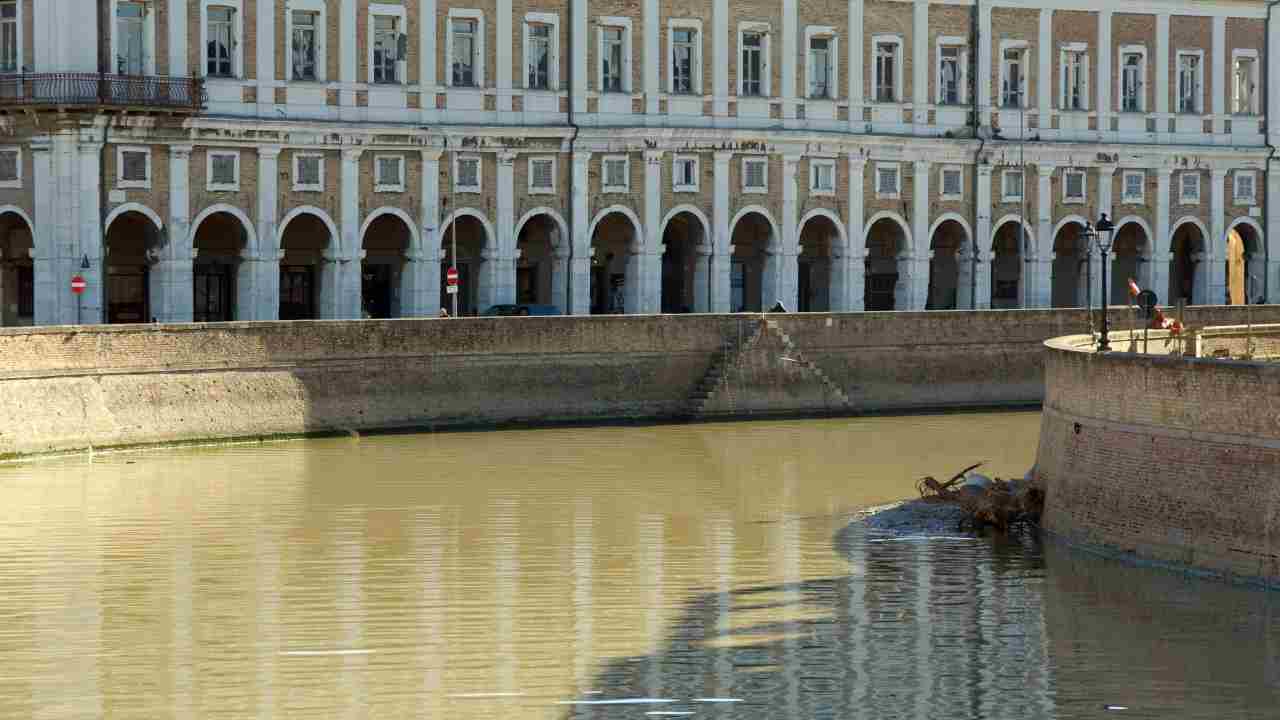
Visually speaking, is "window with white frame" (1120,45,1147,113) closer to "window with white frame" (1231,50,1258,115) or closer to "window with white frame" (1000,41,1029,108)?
"window with white frame" (1231,50,1258,115)

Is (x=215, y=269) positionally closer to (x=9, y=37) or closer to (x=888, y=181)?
(x=9, y=37)

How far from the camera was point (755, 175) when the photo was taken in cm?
6397

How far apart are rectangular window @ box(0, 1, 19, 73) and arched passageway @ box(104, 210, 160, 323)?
409cm

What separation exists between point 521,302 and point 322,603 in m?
34.4

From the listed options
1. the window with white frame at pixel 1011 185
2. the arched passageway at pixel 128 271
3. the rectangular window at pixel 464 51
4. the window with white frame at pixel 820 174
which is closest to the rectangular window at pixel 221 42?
the arched passageway at pixel 128 271

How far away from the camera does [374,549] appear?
34031 millimetres

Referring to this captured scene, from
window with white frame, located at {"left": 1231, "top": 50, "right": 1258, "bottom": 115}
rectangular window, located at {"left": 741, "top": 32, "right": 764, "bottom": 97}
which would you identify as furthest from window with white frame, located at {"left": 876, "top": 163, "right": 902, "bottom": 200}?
window with white frame, located at {"left": 1231, "top": 50, "right": 1258, "bottom": 115}

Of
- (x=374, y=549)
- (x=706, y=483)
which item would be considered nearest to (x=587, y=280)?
(x=706, y=483)

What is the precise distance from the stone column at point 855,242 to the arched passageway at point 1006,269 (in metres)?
4.92

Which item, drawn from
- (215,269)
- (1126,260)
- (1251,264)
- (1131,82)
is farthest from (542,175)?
(1251,264)

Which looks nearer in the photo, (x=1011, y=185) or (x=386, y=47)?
(x=386, y=47)

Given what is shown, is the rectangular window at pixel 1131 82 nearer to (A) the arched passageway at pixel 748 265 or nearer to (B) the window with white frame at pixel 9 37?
(A) the arched passageway at pixel 748 265

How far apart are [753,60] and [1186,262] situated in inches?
605

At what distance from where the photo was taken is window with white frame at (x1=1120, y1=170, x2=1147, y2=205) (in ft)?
228
